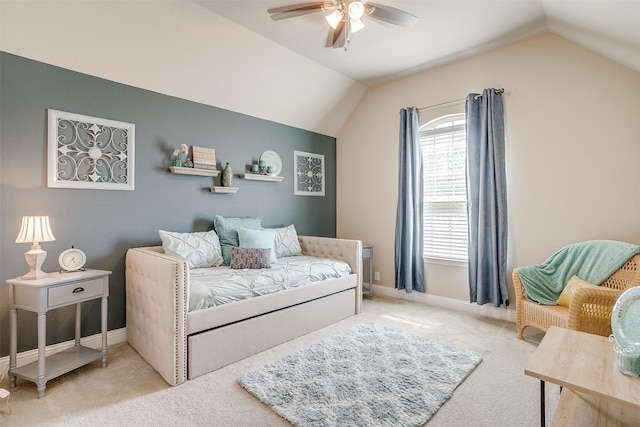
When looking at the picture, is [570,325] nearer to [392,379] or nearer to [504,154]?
[392,379]

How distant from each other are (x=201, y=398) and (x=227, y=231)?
1.79m

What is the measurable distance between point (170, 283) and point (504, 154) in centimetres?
340

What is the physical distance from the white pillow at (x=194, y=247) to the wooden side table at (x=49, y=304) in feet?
1.99

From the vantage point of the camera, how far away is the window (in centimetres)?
387

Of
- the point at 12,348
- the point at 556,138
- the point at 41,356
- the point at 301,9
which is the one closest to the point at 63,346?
the point at 12,348

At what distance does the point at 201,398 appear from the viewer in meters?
2.04

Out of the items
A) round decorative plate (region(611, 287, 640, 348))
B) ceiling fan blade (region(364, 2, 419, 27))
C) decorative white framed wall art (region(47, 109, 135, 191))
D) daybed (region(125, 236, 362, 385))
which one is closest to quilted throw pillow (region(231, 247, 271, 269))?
daybed (region(125, 236, 362, 385))

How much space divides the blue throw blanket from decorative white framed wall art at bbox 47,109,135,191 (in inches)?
148

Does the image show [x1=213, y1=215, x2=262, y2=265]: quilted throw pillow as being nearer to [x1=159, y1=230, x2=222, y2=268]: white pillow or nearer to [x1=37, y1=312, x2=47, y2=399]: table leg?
[x1=159, y1=230, x2=222, y2=268]: white pillow

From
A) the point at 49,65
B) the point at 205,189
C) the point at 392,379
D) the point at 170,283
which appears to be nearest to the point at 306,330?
the point at 392,379

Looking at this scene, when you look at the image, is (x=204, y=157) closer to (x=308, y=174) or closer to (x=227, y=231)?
(x=227, y=231)

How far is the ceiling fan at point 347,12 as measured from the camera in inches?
90.9

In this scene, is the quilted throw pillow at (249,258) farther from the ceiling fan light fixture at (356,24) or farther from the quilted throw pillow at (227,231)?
the ceiling fan light fixture at (356,24)

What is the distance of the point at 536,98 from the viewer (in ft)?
10.8
